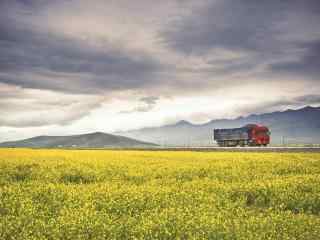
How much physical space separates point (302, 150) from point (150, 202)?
43.9 meters

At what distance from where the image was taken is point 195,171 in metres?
25.9

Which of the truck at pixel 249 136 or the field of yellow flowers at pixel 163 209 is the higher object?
the truck at pixel 249 136

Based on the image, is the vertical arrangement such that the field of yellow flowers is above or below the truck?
below

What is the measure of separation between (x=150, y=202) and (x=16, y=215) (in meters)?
4.71

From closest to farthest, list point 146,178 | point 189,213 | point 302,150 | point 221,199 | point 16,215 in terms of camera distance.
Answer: point 189,213, point 16,215, point 221,199, point 146,178, point 302,150

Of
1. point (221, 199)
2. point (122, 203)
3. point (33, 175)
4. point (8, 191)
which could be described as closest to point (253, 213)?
point (221, 199)

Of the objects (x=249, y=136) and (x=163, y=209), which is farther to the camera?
(x=249, y=136)

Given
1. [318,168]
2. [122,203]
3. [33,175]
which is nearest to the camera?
[122,203]

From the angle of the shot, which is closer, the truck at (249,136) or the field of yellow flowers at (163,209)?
the field of yellow flowers at (163,209)

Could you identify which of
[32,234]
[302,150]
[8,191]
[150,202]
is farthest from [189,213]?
[302,150]

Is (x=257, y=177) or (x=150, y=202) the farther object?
(x=257, y=177)

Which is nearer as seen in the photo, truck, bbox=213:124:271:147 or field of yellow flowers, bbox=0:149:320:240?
field of yellow flowers, bbox=0:149:320:240

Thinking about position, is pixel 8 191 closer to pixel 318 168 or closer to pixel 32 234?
pixel 32 234

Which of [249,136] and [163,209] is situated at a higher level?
[249,136]
